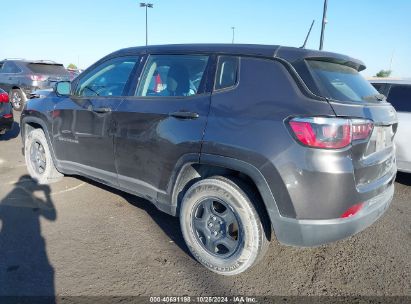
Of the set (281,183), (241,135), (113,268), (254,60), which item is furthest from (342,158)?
(113,268)

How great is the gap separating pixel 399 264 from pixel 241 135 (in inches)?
73.7

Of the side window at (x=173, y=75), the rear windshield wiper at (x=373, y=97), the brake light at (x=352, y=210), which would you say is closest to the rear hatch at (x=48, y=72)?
the side window at (x=173, y=75)

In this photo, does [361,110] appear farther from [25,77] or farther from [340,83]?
[25,77]

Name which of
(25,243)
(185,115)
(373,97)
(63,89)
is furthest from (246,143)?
(63,89)

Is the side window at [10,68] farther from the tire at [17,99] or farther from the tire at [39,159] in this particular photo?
the tire at [39,159]

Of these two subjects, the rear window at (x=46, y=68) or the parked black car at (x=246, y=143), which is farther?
the rear window at (x=46, y=68)

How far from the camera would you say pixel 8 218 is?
147 inches

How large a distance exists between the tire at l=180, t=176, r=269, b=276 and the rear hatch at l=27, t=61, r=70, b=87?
10.2 metres

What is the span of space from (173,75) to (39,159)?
8.84 ft

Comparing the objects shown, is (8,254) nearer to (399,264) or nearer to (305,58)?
(305,58)

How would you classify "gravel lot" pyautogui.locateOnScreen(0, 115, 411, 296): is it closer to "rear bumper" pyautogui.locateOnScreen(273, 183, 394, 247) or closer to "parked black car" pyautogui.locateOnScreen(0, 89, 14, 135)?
"rear bumper" pyautogui.locateOnScreen(273, 183, 394, 247)

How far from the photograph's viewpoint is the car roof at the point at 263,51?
8.53 ft

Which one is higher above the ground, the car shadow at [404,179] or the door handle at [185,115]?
the door handle at [185,115]

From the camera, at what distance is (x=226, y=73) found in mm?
2801
